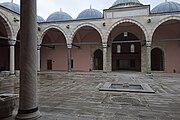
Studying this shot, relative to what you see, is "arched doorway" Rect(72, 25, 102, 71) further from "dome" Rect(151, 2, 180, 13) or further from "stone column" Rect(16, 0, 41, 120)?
"stone column" Rect(16, 0, 41, 120)

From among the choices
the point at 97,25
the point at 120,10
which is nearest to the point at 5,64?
the point at 97,25

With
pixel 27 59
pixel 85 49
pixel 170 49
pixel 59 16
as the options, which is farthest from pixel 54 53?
pixel 27 59

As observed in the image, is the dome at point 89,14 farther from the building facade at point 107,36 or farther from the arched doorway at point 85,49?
the arched doorway at point 85,49

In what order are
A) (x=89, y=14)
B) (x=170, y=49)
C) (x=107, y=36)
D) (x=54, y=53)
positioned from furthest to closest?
(x=89, y=14)
(x=54, y=53)
(x=170, y=49)
(x=107, y=36)

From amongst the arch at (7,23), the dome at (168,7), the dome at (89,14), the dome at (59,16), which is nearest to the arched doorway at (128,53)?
the dome at (89,14)

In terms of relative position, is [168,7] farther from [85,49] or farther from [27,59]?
[27,59]

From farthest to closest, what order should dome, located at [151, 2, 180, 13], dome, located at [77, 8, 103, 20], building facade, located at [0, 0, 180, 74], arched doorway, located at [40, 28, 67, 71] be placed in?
1. dome, located at [77, 8, 103, 20]
2. arched doorway, located at [40, 28, 67, 71]
3. dome, located at [151, 2, 180, 13]
4. building facade, located at [0, 0, 180, 74]

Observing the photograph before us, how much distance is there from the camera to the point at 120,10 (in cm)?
1673

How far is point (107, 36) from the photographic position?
17156 millimetres

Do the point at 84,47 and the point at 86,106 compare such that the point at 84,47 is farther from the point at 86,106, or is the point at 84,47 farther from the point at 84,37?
the point at 86,106

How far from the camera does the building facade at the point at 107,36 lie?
15742 millimetres

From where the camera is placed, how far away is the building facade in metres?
15.7

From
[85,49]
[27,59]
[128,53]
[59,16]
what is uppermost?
[59,16]

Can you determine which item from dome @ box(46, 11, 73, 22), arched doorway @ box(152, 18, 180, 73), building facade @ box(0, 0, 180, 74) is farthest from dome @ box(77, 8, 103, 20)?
arched doorway @ box(152, 18, 180, 73)
